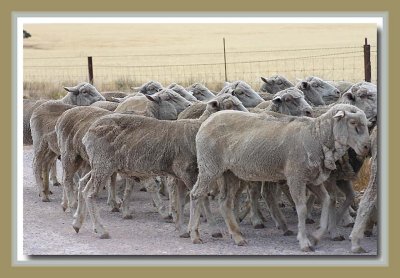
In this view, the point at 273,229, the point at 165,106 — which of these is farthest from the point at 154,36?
the point at 273,229

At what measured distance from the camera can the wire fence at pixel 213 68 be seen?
2186 cm

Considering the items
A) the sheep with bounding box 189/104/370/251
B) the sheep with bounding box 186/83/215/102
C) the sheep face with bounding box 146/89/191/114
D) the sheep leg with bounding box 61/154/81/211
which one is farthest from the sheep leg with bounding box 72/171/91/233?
the sheep with bounding box 186/83/215/102

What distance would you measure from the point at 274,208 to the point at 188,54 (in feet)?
19.2

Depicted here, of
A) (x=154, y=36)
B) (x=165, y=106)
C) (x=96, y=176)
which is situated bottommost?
(x=96, y=176)

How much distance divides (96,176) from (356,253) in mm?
3606

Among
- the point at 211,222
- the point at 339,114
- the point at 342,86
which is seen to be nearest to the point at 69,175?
the point at 211,222

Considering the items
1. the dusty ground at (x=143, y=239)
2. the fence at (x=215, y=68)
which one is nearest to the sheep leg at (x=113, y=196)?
the dusty ground at (x=143, y=239)

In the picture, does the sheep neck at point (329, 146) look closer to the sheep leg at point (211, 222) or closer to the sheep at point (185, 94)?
the sheep leg at point (211, 222)

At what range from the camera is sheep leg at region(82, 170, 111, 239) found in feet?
42.6

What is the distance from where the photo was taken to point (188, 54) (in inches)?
728
